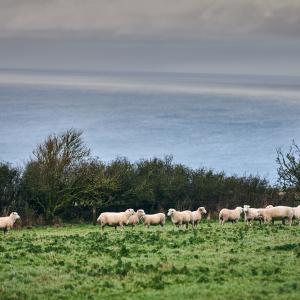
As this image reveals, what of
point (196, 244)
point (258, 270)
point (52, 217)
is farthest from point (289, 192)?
point (258, 270)

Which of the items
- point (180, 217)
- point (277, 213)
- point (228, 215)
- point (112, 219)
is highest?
point (277, 213)

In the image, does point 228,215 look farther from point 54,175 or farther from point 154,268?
point 154,268

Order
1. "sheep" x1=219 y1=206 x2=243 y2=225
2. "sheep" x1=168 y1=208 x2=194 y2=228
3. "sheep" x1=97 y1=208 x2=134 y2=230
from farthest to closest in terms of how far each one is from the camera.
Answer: "sheep" x1=219 y1=206 x2=243 y2=225 < "sheep" x1=168 y1=208 x2=194 y2=228 < "sheep" x1=97 y1=208 x2=134 y2=230

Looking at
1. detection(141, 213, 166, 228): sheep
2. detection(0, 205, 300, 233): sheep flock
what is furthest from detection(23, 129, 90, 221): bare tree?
detection(141, 213, 166, 228): sheep

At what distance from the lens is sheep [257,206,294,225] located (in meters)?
38.3

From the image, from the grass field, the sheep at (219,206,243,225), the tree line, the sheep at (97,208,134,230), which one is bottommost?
Answer: the grass field

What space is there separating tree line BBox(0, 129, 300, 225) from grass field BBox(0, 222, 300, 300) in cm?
2206

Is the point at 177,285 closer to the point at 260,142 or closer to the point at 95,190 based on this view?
the point at 95,190

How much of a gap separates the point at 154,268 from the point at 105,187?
34065 millimetres

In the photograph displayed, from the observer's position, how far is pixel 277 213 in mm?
38719

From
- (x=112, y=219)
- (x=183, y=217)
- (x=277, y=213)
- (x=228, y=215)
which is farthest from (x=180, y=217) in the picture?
(x=277, y=213)

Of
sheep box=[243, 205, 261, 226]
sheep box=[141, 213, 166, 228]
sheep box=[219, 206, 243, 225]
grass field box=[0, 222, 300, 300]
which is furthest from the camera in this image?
sheep box=[219, 206, 243, 225]

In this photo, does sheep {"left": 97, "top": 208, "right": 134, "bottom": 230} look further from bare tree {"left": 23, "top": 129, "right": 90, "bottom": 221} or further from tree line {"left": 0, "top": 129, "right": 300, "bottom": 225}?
bare tree {"left": 23, "top": 129, "right": 90, "bottom": 221}

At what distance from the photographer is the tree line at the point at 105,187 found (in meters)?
53.0
